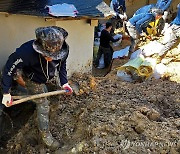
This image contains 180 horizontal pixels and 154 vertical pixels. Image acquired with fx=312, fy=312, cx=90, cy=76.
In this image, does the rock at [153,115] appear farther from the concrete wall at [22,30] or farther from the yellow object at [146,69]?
the yellow object at [146,69]

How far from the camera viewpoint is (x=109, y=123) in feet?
14.7

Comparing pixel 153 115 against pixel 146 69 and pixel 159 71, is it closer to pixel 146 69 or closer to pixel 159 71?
pixel 146 69

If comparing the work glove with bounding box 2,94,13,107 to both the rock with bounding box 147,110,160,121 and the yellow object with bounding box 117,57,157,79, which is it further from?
the yellow object with bounding box 117,57,157,79

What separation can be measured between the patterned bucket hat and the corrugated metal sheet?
42.4 inches

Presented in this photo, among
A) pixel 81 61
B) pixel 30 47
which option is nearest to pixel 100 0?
pixel 81 61

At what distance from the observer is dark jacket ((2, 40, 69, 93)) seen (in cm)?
399

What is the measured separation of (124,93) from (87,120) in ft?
4.39

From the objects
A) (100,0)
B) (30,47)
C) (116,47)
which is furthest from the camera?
(116,47)

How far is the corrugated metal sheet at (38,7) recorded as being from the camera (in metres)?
4.98

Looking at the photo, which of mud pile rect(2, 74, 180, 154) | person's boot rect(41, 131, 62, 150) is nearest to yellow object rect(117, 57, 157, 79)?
mud pile rect(2, 74, 180, 154)

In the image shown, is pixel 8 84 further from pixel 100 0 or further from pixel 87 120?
pixel 100 0

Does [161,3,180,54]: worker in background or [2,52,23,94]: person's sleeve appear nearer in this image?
[2,52,23,94]: person's sleeve

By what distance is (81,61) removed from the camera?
251 inches

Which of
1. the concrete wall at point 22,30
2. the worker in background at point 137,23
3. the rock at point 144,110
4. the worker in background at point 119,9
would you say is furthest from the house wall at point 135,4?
the rock at point 144,110
